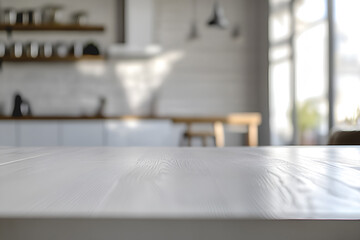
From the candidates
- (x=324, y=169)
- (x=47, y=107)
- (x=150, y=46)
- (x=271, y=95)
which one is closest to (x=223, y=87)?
(x=271, y=95)

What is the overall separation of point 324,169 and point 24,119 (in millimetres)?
4665

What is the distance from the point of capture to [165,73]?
555 centimetres

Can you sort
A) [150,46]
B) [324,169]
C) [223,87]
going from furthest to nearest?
[223,87]
[150,46]
[324,169]

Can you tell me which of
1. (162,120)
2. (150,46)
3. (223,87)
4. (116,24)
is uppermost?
(116,24)

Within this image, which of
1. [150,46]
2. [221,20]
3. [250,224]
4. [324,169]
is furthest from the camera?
[150,46]

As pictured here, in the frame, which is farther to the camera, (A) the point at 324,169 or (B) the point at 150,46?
(B) the point at 150,46

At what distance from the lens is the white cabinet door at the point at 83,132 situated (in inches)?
185

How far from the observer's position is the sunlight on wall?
18.0ft

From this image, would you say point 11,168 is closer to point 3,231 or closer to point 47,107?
point 3,231

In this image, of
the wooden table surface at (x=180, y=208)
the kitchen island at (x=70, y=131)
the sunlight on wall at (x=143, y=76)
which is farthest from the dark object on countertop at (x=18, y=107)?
the wooden table surface at (x=180, y=208)

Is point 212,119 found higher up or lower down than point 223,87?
lower down

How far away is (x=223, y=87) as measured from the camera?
5.60 meters

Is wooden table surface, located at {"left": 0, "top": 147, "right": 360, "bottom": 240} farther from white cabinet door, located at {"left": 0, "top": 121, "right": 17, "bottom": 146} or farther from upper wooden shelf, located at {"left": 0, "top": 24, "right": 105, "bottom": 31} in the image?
upper wooden shelf, located at {"left": 0, "top": 24, "right": 105, "bottom": 31}

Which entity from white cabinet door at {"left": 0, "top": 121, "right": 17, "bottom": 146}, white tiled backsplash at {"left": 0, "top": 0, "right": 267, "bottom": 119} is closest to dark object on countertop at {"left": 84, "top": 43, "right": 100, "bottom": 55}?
white tiled backsplash at {"left": 0, "top": 0, "right": 267, "bottom": 119}
